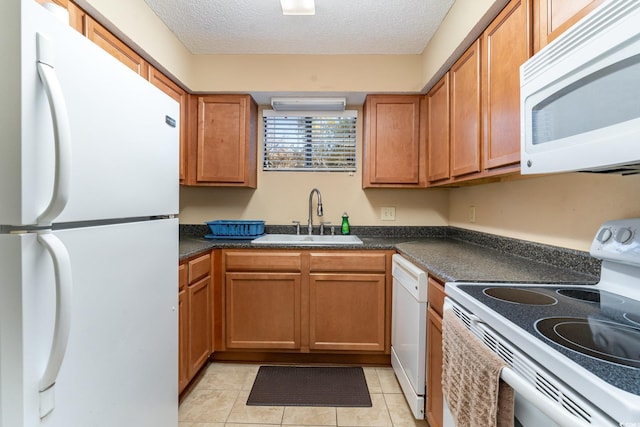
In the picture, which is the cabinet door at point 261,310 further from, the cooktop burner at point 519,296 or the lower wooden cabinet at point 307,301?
the cooktop burner at point 519,296

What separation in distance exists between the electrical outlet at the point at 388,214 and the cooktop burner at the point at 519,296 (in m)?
1.57

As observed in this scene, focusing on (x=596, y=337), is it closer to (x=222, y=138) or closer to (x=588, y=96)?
(x=588, y=96)

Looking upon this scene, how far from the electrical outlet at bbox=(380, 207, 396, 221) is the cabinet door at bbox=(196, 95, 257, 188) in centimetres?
122

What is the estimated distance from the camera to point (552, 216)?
1393 millimetres

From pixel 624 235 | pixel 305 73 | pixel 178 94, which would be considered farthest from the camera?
pixel 305 73

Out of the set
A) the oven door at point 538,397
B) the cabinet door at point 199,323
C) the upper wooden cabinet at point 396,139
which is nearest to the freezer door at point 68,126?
the cabinet door at point 199,323

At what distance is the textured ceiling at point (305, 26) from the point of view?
177 centimetres

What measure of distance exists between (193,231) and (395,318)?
5.99ft

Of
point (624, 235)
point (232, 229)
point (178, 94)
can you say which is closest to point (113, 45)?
point (178, 94)

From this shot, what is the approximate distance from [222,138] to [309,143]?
745 mm

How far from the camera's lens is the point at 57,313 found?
0.65 meters

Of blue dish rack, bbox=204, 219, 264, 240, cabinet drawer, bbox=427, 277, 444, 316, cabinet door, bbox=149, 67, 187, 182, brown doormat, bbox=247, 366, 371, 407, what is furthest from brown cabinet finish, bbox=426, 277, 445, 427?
cabinet door, bbox=149, 67, 187, 182

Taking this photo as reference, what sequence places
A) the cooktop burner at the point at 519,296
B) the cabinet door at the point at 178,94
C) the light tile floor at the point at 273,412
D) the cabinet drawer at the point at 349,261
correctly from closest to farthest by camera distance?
the cooktop burner at the point at 519,296 < the light tile floor at the point at 273,412 < the cabinet door at the point at 178,94 < the cabinet drawer at the point at 349,261

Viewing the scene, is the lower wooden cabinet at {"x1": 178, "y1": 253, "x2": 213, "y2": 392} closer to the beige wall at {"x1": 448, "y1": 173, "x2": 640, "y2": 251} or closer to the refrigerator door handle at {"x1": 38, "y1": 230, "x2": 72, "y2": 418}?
the refrigerator door handle at {"x1": 38, "y1": 230, "x2": 72, "y2": 418}
